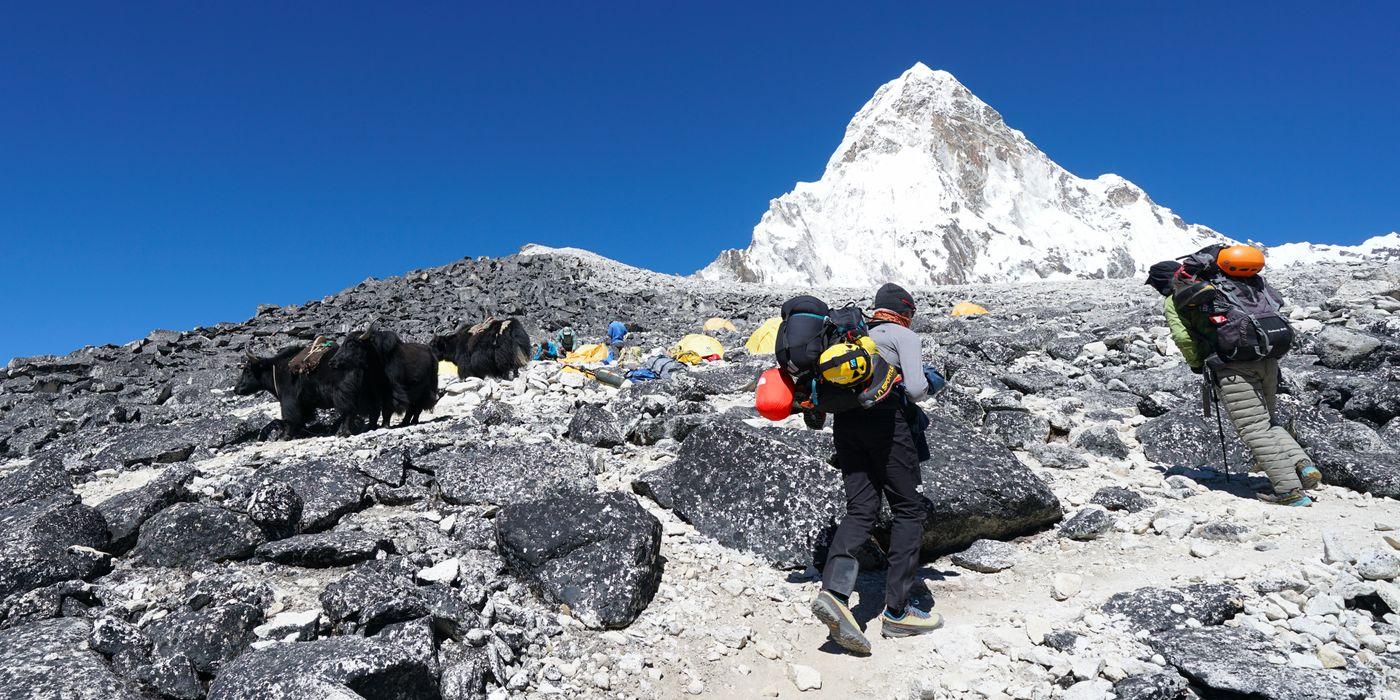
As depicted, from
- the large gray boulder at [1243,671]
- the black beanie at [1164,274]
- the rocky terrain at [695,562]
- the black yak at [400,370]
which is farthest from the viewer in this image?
the black yak at [400,370]

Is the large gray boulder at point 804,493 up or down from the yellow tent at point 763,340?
down

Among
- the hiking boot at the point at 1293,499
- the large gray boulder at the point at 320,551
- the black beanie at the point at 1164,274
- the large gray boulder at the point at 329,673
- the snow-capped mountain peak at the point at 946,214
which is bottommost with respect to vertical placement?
the large gray boulder at the point at 329,673

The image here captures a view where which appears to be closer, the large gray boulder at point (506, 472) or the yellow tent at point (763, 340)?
the large gray boulder at point (506, 472)

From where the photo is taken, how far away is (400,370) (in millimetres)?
8492

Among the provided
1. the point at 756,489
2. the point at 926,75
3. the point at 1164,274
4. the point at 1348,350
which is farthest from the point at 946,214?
the point at 756,489

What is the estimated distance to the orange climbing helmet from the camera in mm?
4363

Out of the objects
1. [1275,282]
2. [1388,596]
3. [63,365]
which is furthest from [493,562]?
[63,365]

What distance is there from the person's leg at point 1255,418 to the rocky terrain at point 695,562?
10.4 inches

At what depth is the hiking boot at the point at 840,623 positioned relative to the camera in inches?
118

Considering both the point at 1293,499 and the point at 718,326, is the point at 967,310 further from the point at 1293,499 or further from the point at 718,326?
the point at 1293,499

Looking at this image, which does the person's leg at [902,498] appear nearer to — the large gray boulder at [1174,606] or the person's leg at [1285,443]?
the large gray boulder at [1174,606]

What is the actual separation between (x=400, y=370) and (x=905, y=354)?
22.4ft

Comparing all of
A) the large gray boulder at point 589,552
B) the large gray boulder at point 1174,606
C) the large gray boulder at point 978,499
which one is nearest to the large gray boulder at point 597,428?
the large gray boulder at point 589,552

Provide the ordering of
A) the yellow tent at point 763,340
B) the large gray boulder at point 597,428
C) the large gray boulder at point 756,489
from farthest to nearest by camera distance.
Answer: the yellow tent at point 763,340, the large gray boulder at point 597,428, the large gray boulder at point 756,489
